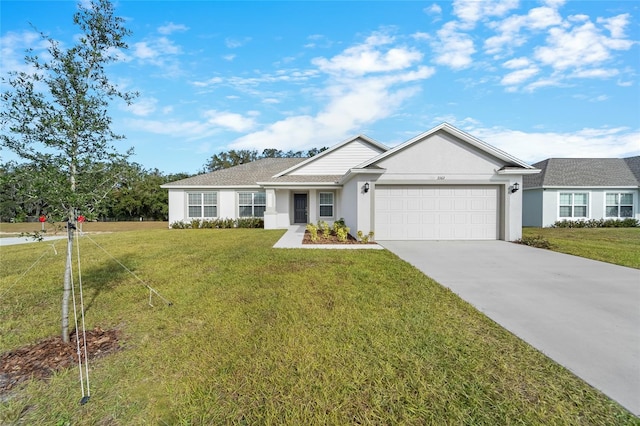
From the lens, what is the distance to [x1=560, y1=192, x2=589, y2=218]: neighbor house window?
18641mm

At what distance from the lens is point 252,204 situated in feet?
63.4

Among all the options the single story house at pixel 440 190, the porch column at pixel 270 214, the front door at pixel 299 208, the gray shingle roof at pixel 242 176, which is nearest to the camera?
the single story house at pixel 440 190

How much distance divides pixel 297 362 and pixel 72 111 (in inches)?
153

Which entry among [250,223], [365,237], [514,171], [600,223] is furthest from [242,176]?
[600,223]

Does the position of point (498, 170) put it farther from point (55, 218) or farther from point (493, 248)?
point (55, 218)

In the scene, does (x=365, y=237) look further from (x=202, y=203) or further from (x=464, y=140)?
(x=202, y=203)

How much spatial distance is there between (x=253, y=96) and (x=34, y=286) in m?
13.8

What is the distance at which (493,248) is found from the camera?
9.91 m

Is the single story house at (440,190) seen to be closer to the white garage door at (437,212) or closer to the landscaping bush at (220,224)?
the white garage door at (437,212)

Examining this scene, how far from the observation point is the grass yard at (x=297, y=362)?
232cm

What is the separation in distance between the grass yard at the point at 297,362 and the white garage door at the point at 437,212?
6100 millimetres

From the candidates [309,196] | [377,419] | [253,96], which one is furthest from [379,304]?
[253,96]

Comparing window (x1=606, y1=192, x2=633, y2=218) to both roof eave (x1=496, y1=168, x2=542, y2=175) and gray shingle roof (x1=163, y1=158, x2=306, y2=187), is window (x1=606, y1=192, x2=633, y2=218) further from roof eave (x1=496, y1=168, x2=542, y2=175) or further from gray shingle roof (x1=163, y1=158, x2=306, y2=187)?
gray shingle roof (x1=163, y1=158, x2=306, y2=187)

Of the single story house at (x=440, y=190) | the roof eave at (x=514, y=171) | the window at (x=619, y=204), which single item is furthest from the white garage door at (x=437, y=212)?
the window at (x=619, y=204)
